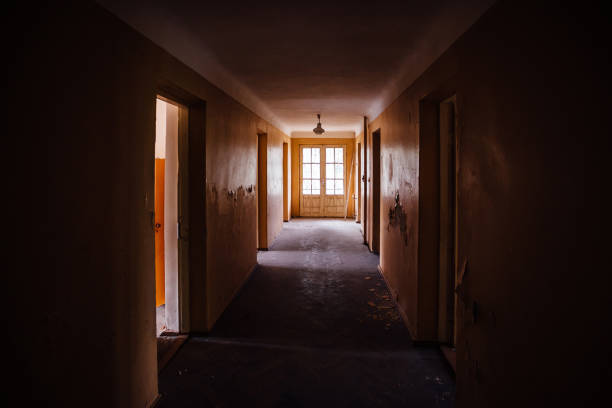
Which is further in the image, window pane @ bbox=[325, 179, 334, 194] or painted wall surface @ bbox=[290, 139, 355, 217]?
window pane @ bbox=[325, 179, 334, 194]

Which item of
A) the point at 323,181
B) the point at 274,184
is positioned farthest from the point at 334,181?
the point at 274,184

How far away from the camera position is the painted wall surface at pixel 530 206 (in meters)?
1.12

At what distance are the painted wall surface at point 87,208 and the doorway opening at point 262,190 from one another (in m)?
4.38

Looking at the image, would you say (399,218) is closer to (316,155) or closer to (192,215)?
(192,215)

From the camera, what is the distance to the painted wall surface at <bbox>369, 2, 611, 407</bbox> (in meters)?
1.12

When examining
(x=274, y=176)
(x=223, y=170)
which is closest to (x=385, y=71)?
(x=223, y=170)

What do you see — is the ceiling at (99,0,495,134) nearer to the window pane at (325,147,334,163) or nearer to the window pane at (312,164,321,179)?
the window pane at (325,147,334,163)

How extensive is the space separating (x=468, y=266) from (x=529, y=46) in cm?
120

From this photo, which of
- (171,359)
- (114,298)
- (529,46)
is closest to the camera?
(529,46)

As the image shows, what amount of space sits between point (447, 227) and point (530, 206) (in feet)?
6.01

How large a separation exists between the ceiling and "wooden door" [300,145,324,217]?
7239mm

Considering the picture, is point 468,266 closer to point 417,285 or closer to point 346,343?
point 417,285

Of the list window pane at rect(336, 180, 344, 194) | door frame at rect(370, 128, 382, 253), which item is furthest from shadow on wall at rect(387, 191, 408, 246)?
window pane at rect(336, 180, 344, 194)

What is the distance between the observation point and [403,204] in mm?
3965
